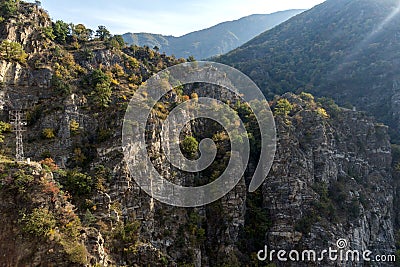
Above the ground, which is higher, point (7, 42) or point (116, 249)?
point (7, 42)

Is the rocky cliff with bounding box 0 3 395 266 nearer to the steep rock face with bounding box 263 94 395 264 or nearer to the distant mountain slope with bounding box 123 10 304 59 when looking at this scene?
the steep rock face with bounding box 263 94 395 264

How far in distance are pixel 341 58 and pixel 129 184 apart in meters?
66.3

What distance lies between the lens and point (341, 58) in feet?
245

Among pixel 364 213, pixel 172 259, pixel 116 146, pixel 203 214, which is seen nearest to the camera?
pixel 172 259

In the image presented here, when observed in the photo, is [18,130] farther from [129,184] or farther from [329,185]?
[329,185]

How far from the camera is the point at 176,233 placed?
2795 centimetres

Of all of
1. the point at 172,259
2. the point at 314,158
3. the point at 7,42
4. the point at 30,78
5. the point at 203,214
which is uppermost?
the point at 7,42

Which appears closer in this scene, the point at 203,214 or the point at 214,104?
the point at 203,214

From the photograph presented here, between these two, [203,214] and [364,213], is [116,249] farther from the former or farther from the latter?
[364,213]

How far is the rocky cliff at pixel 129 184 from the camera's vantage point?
20375mm

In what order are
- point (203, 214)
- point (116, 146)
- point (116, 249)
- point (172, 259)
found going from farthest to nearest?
1. point (203, 214)
2. point (116, 146)
3. point (172, 259)
4. point (116, 249)

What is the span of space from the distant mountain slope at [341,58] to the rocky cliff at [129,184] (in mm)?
22466

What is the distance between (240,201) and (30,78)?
82.4ft

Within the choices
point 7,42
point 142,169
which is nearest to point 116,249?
point 142,169
